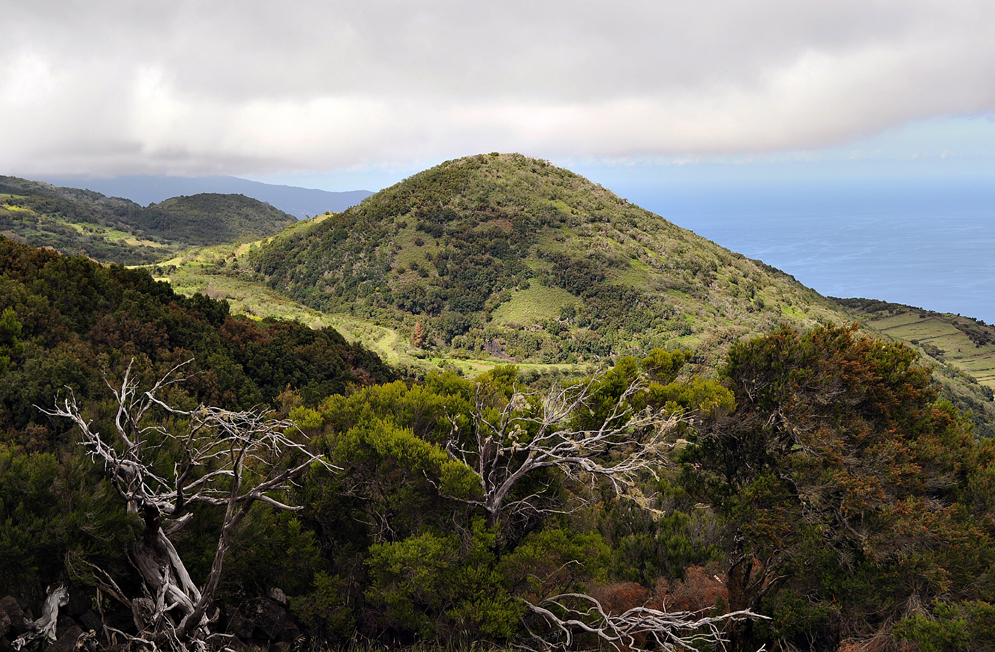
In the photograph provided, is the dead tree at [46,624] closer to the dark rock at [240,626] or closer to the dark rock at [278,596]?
the dark rock at [240,626]

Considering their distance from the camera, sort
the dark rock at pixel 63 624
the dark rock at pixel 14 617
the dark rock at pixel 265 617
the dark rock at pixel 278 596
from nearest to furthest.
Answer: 1. the dark rock at pixel 14 617
2. the dark rock at pixel 63 624
3. the dark rock at pixel 265 617
4. the dark rock at pixel 278 596

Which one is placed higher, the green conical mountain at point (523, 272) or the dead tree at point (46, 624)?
the green conical mountain at point (523, 272)

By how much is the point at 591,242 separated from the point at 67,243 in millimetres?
107759

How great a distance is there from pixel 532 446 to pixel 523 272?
252 ft

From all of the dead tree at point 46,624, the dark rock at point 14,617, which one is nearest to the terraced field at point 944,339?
the dead tree at point 46,624

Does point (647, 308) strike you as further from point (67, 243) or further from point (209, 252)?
point (67, 243)

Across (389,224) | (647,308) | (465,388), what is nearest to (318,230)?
(389,224)

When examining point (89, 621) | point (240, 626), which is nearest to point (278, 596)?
point (240, 626)

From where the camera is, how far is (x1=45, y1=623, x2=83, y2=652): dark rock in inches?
202

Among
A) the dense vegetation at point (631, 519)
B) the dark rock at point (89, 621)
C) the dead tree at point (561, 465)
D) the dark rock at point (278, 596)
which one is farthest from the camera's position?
the dark rock at point (278, 596)

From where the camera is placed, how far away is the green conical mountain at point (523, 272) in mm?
69562

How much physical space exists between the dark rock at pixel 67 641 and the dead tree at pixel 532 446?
4.69 meters

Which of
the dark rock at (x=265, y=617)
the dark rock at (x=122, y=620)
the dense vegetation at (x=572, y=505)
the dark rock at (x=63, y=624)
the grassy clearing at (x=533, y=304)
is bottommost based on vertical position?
the dark rock at (x=265, y=617)

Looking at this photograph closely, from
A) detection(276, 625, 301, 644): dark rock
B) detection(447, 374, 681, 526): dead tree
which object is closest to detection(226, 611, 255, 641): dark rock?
detection(276, 625, 301, 644): dark rock
